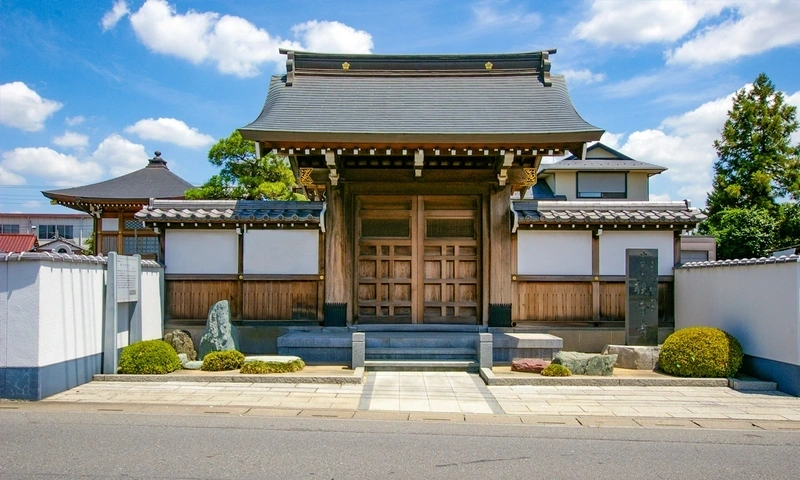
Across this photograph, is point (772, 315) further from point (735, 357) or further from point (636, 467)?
point (636, 467)

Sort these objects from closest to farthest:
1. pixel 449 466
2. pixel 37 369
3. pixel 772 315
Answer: pixel 449 466, pixel 37 369, pixel 772 315

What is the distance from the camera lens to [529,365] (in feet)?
33.0

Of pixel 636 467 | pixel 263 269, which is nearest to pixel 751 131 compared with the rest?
pixel 263 269

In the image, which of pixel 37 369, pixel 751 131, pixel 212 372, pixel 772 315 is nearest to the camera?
pixel 37 369

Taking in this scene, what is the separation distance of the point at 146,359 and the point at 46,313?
6.21ft

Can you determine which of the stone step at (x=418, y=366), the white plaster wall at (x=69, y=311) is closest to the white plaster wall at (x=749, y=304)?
the stone step at (x=418, y=366)

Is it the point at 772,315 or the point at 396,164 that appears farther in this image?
the point at 396,164

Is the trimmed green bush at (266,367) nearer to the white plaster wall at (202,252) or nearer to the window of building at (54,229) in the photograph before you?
the white plaster wall at (202,252)

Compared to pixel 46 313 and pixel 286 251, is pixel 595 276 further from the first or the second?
pixel 46 313

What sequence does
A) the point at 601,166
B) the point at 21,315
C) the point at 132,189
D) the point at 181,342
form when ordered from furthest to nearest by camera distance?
the point at 601,166 < the point at 132,189 < the point at 181,342 < the point at 21,315

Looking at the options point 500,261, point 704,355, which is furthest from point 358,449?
point 500,261

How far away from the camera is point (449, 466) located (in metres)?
5.41

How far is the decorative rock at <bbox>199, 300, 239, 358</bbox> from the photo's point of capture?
1059 cm

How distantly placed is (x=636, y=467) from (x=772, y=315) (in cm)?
526
